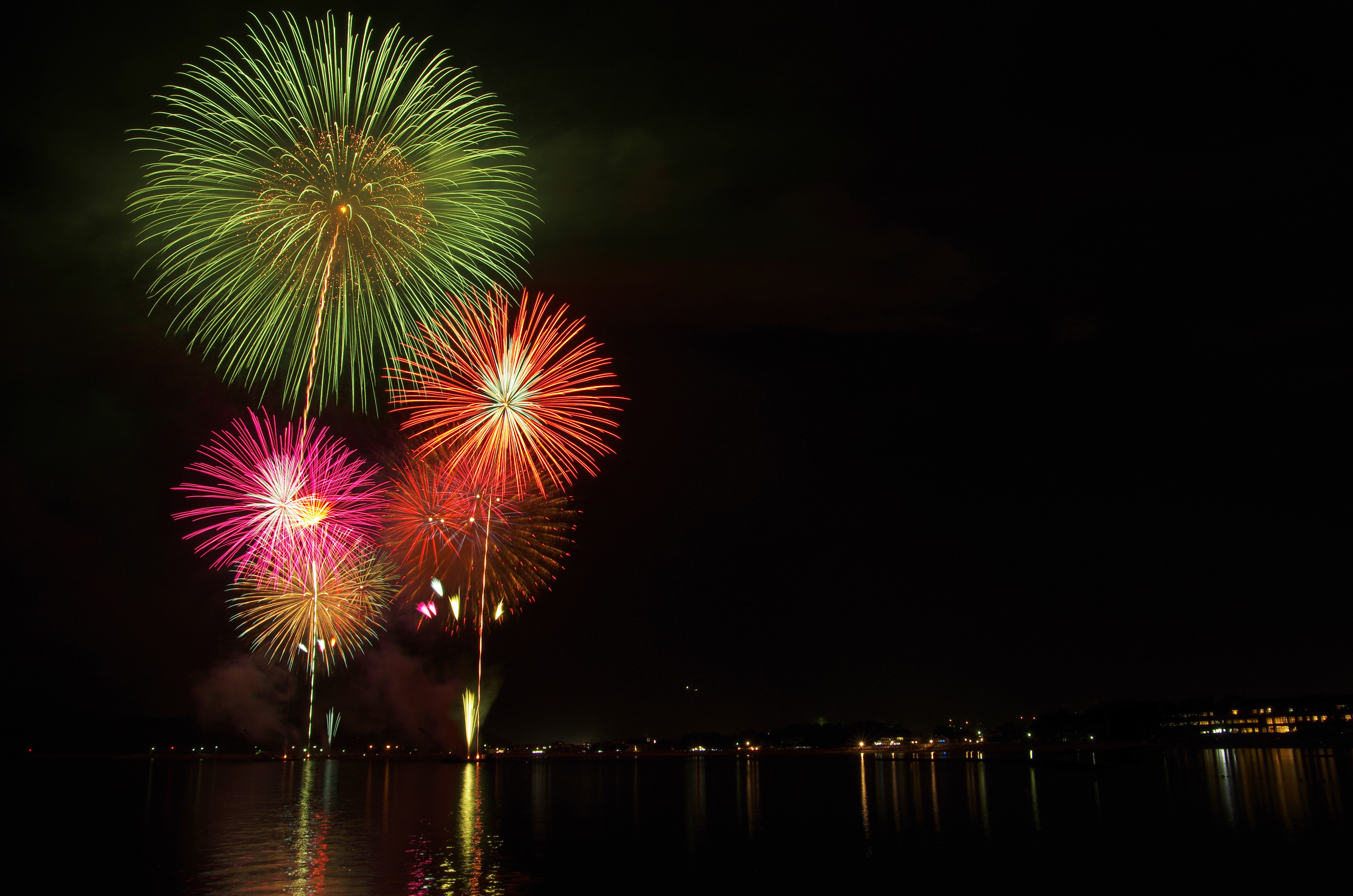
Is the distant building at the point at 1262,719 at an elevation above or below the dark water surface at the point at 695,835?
below

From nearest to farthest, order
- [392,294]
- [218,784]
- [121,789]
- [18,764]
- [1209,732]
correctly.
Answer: [392,294] → [121,789] → [218,784] → [18,764] → [1209,732]

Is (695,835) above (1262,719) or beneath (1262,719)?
above

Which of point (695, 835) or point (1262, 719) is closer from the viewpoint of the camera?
point (695, 835)

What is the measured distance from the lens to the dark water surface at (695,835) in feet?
72.4

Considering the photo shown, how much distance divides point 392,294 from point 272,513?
13403mm

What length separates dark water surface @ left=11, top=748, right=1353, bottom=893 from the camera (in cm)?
2206

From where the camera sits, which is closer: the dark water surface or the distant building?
the dark water surface

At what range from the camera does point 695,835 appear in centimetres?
3119

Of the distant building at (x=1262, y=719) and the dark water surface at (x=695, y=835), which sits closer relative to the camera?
the dark water surface at (x=695, y=835)

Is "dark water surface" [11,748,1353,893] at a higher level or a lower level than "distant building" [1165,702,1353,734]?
higher

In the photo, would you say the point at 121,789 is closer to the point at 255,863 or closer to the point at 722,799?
the point at 722,799

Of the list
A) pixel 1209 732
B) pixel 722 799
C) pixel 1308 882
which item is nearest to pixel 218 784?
pixel 722 799

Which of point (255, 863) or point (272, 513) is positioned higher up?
point (272, 513)

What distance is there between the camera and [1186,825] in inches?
1276
